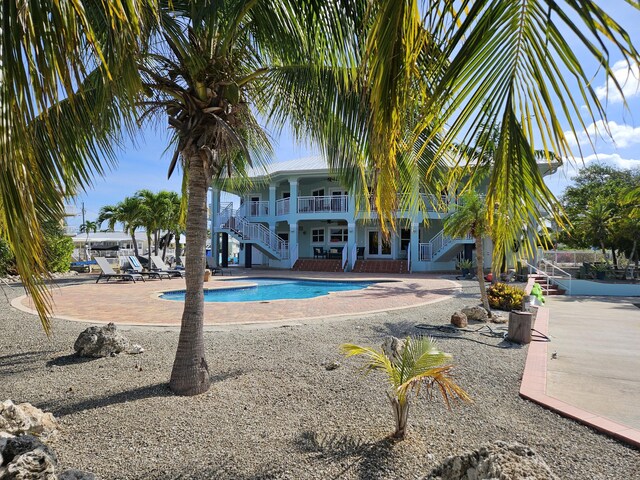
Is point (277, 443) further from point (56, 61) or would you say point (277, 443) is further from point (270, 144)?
point (270, 144)

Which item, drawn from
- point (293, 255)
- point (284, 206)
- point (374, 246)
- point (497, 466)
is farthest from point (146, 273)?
point (497, 466)

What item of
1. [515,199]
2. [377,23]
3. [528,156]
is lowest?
[515,199]

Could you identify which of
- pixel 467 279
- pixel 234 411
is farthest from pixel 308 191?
pixel 234 411

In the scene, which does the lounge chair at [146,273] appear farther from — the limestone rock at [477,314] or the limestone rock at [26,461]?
the limestone rock at [26,461]

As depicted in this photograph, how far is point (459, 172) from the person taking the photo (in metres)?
2.38

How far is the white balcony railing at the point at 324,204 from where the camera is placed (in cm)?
2631

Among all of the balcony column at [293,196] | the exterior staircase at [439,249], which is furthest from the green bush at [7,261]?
the exterior staircase at [439,249]

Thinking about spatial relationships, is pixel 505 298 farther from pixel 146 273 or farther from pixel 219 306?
pixel 146 273

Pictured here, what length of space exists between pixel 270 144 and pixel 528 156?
5177 millimetres

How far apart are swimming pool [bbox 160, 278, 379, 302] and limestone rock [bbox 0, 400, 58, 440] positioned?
1166 centimetres

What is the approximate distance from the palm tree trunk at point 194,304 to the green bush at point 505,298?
31.7 feet

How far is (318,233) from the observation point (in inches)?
1262

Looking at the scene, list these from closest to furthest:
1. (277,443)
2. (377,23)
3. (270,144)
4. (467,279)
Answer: (377,23), (277,443), (270,144), (467,279)

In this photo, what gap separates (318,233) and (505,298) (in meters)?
21.4
